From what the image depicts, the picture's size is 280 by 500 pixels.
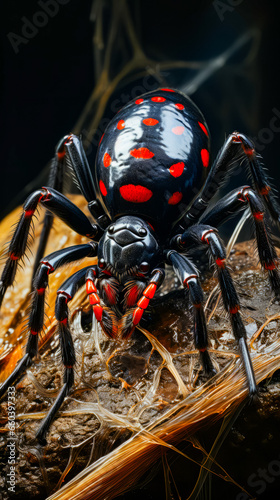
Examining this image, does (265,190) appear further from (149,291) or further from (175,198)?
(149,291)

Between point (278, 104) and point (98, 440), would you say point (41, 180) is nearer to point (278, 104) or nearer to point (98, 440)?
point (278, 104)

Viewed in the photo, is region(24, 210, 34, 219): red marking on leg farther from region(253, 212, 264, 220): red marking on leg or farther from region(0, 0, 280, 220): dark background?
region(0, 0, 280, 220): dark background

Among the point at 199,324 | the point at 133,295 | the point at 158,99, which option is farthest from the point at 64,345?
the point at 158,99

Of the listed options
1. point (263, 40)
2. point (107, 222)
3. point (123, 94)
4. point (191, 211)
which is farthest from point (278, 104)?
point (107, 222)

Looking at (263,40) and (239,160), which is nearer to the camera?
(239,160)

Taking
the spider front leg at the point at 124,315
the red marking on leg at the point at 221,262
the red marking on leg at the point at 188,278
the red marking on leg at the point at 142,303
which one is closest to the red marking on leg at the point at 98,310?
the spider front leg at the point at 124,315

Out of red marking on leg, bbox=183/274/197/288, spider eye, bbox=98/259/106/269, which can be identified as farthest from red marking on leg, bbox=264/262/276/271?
spider eye, bbox=98/259/106/269

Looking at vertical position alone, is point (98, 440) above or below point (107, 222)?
below

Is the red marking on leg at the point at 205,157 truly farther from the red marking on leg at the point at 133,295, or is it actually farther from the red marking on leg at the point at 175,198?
the red marking on leg at the point at 133,295
